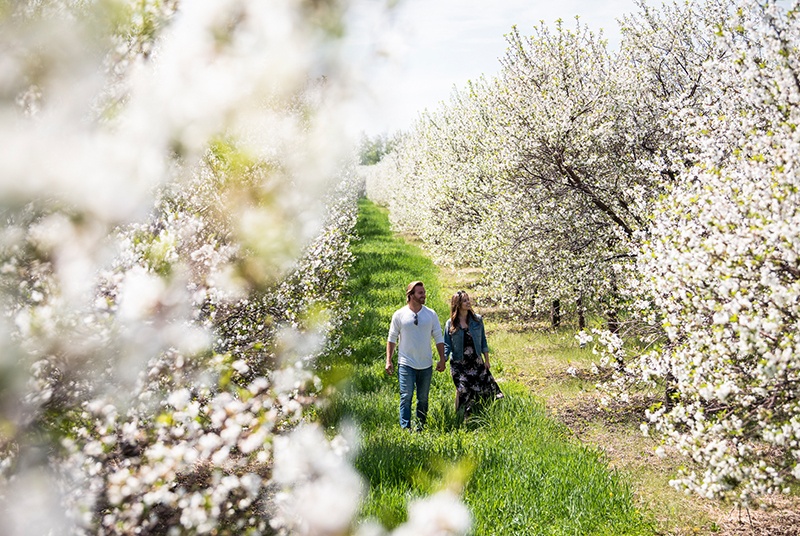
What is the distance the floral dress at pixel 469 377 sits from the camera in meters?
8.59

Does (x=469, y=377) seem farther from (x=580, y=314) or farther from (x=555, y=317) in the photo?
(x=555, y=317)

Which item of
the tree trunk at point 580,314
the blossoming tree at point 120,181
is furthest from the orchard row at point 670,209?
the blossoming tree at point 120,181

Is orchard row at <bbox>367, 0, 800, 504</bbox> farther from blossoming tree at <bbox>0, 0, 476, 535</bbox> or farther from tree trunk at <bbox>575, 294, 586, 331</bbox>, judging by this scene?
blossoming tree at <bbox>0, 0, 476, 535</bbox>

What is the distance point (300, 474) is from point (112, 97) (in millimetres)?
874

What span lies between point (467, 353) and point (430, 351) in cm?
66

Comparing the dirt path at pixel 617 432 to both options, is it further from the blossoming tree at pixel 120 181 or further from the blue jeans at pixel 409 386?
the blossoming tree at pixel 120 181

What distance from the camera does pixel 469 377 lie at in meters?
8.65

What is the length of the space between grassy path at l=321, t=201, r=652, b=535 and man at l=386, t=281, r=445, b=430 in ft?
1.75

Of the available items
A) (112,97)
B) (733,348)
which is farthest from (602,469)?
(112,97)

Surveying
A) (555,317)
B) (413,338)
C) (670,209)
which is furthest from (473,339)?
(555,317)

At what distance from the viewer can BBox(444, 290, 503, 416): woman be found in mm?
8539

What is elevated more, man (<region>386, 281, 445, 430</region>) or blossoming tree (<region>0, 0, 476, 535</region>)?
blossoming tree (<region>0, 0, 476, 535</region>)

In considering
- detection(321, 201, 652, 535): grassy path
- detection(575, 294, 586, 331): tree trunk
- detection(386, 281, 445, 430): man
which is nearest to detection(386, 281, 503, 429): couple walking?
detection(386, 281, 445, 430): man

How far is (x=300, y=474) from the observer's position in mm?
1387
